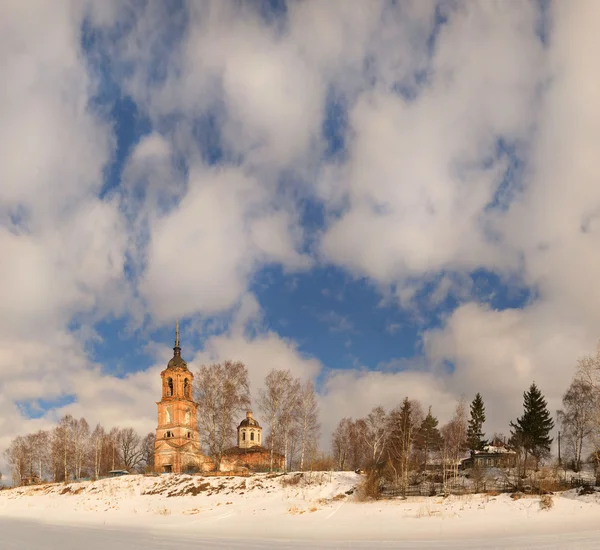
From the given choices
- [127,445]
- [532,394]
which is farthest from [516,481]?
[127,445]

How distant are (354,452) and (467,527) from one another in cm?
5440

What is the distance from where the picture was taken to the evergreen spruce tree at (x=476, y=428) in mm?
63500

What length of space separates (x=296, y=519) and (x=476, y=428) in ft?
148

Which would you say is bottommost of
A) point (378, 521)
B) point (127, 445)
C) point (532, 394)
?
point (127, 445)

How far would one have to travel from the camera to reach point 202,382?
53.0m

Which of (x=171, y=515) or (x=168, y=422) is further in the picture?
(x=168, y=422)

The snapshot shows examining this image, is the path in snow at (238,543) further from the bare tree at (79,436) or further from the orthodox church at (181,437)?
the bare tree at (79,436)

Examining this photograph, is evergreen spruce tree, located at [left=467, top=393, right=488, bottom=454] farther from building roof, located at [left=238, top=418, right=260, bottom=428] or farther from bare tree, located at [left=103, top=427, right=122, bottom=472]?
bare tree, located at [left=103, top=427, right=122, bottom=472]

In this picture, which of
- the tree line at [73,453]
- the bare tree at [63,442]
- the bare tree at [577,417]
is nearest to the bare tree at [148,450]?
the tree line at [73,453]

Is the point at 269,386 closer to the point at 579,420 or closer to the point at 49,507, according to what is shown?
the point at 49,507

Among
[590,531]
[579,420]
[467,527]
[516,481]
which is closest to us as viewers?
[590,531]

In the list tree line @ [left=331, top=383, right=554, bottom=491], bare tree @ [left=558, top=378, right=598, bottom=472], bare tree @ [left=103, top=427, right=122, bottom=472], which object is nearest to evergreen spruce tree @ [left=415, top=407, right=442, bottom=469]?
tree line @ [left=331, top=383, right=554, bottom=491]

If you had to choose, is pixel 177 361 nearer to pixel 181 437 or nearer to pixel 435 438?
pixel 181 437

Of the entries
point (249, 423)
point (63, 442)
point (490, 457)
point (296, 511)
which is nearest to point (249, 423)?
point (249, 423)
